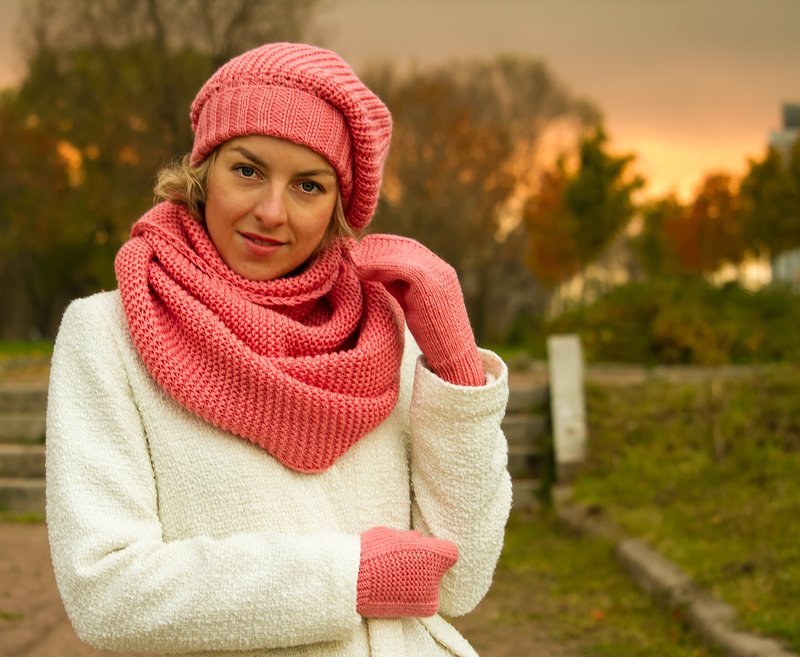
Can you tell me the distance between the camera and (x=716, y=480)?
20.4 ft

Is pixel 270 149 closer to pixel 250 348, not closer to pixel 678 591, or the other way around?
pixel 250 348

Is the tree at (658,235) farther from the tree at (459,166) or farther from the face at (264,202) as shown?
the face at (264,202)

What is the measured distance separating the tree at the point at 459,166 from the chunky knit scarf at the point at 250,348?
2227cm

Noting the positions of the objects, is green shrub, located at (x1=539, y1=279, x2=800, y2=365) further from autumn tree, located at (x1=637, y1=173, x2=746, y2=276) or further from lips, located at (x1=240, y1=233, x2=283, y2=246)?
autumn tree, located at (x1=637, y1=173, x2=746, y2=276)

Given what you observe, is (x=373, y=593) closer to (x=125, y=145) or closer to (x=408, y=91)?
(x=125, y=145)

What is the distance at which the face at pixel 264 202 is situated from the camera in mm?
1810

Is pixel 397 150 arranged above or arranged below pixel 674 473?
above

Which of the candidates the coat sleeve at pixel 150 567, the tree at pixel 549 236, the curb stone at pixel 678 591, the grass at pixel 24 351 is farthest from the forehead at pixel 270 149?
the tree at pixel 549 236

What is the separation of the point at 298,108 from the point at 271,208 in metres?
0.17

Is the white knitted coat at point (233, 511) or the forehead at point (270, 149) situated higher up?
the forehead at point (270, 149)

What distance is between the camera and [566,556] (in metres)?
6.00

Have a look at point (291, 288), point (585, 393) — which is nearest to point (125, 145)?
point (585, 393)

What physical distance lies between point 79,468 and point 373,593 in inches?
19.6

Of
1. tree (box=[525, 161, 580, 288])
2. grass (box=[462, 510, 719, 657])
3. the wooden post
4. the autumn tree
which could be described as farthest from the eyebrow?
the autumn tree
